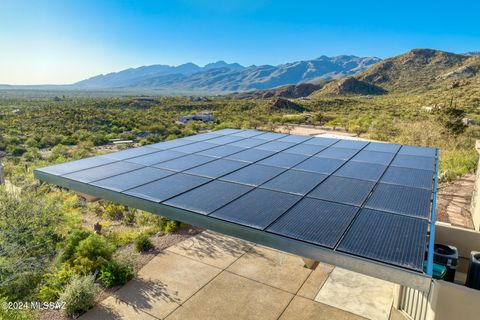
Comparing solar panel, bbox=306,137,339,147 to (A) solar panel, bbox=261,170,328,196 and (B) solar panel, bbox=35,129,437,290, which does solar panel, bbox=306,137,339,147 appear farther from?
(A) solar panel, bbox=261,170,328,196

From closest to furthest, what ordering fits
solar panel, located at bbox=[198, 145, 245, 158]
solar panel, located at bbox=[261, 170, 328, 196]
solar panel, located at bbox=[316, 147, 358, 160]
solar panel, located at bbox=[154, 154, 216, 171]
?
1. solar panel, located at bbox=[261, 170, 328, 196]
2. solar panel, located at bbox=[154, 154, 216, 171]
3. solar panel, located at bbox=[316, 147, 358, 160]
4. solar panel, located at bbox=[198, 145, 245, 158]

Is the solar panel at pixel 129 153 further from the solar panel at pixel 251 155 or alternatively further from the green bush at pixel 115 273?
the green bush at pixel 115 273

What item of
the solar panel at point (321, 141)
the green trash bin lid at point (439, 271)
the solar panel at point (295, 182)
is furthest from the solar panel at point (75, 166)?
the green trash bin lid at point (439, 271)

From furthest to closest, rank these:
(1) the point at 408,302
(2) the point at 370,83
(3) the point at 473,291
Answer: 1. (2) the point at 370,83
2. (1) the point at 408,302
3. (3) the point at 473,291

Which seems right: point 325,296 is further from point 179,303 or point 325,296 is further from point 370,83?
point 370,83

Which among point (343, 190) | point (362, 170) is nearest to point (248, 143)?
point (362, 170)

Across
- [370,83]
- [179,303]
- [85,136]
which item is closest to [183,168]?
[179,303]

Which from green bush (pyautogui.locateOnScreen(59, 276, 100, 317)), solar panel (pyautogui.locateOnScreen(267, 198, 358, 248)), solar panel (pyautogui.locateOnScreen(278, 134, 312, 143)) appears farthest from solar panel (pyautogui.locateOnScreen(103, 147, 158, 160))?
solar panel (pyautogui.locateOnScreen(267, 198, 358, 248))
